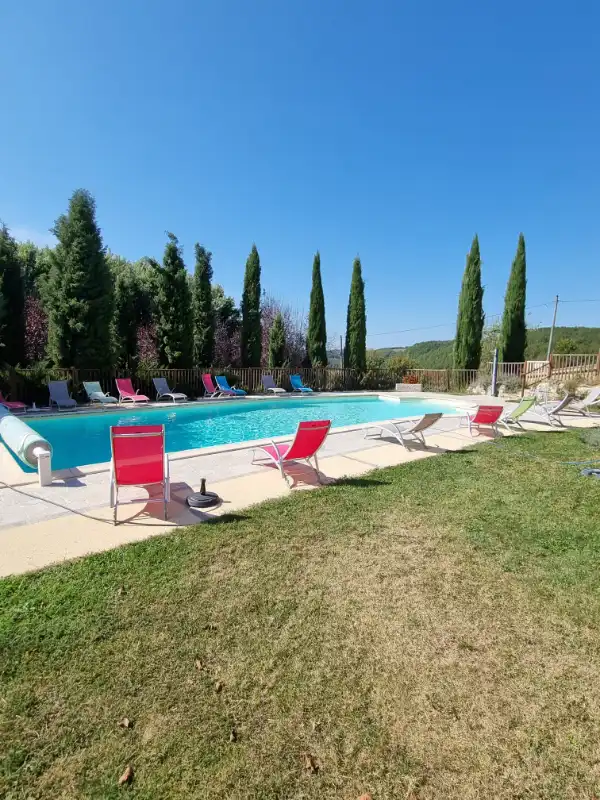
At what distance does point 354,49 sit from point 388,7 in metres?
1.70

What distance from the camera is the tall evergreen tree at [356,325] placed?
26.3 metres

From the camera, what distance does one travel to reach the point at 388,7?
9516mm

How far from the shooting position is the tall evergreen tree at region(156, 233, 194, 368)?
724 inches

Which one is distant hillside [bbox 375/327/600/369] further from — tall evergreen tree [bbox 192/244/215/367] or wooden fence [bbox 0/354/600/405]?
tall evergreen tree [bbox 192/244/215/367]

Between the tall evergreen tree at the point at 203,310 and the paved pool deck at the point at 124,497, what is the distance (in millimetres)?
15586

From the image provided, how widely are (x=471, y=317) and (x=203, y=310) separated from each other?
16866 millimetres

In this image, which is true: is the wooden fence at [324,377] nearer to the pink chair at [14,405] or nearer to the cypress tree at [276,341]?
the pink chair at [14,405]

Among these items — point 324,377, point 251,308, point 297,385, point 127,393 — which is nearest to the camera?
point 127,393

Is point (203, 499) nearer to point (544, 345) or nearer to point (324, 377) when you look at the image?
point (324, 377)

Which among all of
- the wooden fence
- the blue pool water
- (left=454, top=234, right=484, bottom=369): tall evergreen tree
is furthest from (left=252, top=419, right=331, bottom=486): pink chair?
(left=454, top=234, right=484, bottom=369): tall evergreen tree

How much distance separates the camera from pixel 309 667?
216 centimetres

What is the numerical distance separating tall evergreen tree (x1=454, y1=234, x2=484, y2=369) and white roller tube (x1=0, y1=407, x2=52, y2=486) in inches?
978

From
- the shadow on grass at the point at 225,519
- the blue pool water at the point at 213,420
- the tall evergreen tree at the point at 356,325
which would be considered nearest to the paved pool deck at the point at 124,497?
the shadow on grass at the point at 225,519

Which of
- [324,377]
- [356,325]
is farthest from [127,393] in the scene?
[356,325]
